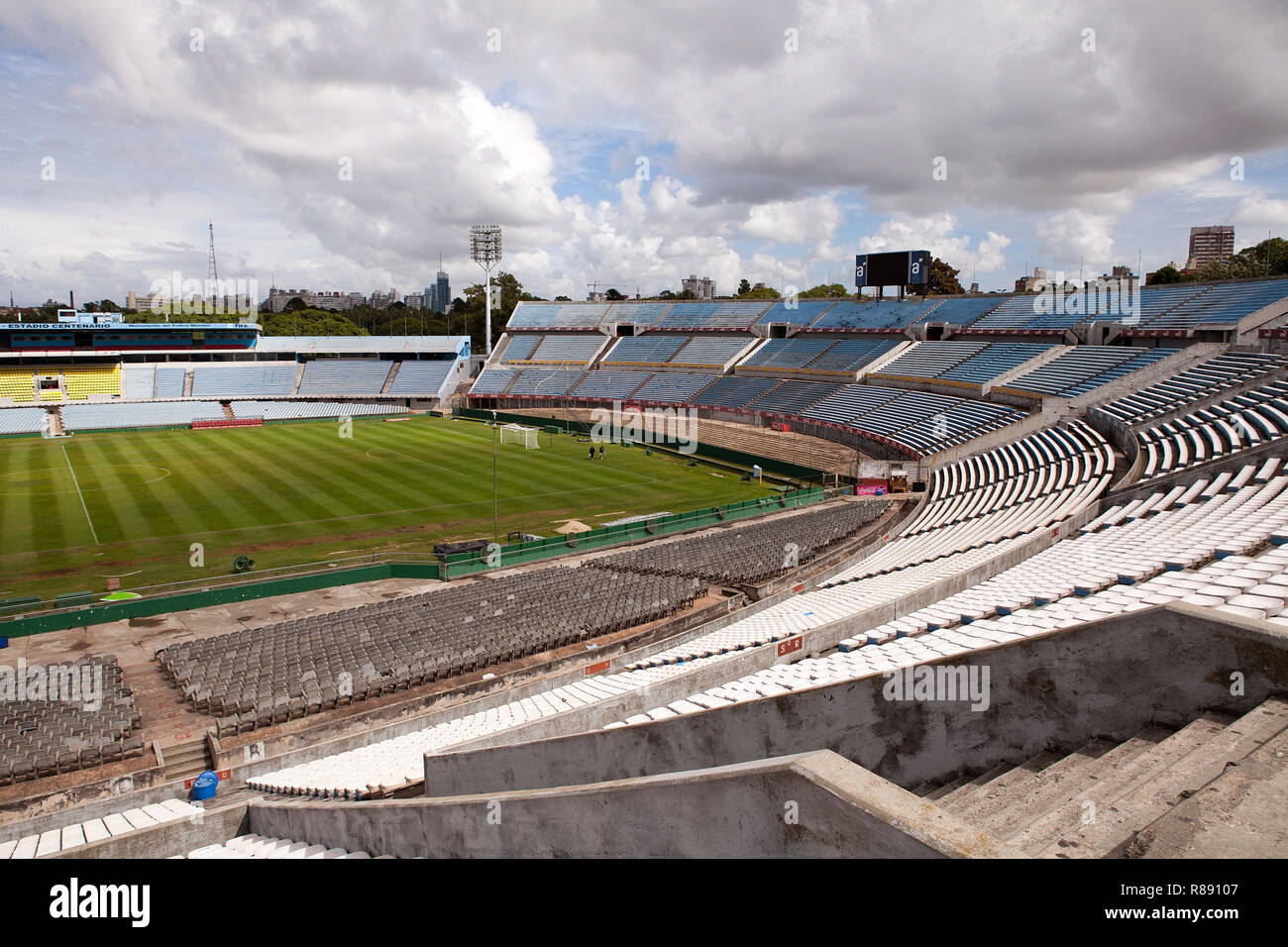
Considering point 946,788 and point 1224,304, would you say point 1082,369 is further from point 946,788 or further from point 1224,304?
point 946,788

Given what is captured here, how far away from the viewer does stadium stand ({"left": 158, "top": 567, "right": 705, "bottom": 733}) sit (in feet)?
63.0

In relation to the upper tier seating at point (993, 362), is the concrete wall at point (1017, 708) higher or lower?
lower

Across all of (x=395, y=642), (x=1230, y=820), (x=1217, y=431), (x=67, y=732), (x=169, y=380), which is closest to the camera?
(x=1230, y=820)

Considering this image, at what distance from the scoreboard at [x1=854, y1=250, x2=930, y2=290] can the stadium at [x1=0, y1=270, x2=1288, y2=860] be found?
3743mm

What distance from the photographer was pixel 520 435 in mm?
69000

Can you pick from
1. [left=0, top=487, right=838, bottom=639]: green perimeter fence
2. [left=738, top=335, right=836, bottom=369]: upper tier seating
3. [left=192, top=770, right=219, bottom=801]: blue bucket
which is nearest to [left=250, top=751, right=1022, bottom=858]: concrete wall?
[left=192, top=770, right=219, bottom=801]: blue bucket

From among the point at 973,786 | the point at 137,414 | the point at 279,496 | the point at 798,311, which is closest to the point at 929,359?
the point at 798,311

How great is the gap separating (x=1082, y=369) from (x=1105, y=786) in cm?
5152

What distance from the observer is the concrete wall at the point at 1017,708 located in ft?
22.8

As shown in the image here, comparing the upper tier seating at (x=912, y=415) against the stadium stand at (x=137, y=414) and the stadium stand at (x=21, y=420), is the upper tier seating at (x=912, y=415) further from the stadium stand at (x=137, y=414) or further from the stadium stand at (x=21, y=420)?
the stadium stand at (x=21, y=420)

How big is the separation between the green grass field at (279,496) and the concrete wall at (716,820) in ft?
93.5

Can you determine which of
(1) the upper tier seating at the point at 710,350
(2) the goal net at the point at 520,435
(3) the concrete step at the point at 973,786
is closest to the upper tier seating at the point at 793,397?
(1) the upper tier seating at the point at 710,350

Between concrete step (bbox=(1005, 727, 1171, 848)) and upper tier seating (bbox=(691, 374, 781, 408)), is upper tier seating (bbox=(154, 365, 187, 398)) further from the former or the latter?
concrete step (bbox=(1005, 727, 1171, 848))
